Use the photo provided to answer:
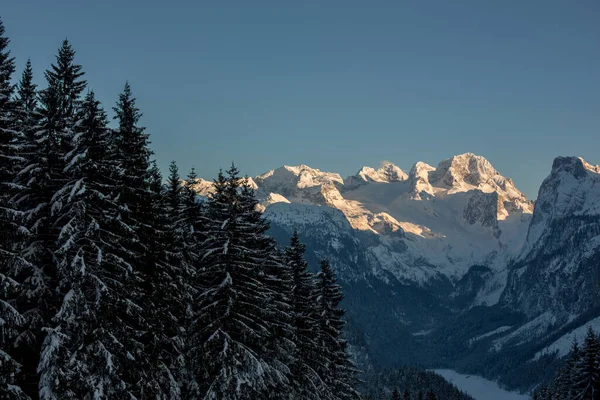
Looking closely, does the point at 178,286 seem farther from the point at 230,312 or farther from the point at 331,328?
the point at 331,328

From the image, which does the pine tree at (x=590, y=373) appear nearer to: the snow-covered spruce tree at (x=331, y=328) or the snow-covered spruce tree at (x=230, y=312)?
the snow-covered spruce tree at (x=331, y=328)

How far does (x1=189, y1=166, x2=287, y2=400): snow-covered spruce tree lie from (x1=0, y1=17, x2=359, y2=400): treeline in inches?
3.4

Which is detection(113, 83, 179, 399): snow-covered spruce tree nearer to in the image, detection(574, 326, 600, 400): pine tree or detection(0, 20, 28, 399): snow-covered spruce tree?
detection(0, 20, 28, 399): snow-covered spruce tree

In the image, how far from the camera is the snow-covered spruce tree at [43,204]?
25.1m

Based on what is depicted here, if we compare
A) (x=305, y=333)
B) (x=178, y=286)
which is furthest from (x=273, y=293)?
(x=305, y=333)

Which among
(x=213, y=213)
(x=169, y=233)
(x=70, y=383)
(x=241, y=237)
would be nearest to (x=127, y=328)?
(x=70, y=383)

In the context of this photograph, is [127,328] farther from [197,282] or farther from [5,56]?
[5,56]

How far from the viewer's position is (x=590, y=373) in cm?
5778

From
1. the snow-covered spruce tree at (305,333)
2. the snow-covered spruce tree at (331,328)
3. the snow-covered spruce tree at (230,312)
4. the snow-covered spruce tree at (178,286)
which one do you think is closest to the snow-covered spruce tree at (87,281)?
the snow-covered spruce tree at (178,286)

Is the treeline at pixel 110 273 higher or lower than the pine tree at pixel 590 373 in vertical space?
higher

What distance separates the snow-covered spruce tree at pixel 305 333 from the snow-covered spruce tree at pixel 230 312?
9003 millimetres

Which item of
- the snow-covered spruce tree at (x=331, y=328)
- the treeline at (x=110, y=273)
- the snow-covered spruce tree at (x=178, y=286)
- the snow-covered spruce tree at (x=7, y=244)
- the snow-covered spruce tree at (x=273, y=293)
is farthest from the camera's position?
the snow-covered spruce tree at (x=331, y=328)

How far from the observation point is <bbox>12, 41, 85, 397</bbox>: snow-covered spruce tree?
25.1m

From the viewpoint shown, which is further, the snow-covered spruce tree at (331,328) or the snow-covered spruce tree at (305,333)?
the snow-covered spruce tree at (331,328)
